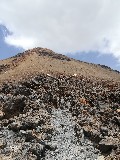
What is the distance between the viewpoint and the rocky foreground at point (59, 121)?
667 inches

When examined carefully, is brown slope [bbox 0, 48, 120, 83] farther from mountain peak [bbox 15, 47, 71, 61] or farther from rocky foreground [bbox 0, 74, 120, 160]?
rocky foreground [bbox 0, 74, 120, 160]

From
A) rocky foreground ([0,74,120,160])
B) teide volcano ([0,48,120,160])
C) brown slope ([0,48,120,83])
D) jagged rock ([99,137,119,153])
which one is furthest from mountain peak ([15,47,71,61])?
jagged rock ([99,137,119,153])

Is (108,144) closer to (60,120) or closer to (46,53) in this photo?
(60,120)

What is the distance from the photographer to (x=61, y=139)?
17672 mm

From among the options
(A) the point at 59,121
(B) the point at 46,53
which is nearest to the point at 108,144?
(A) the point at 59,121

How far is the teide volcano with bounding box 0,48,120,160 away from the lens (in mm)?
16953

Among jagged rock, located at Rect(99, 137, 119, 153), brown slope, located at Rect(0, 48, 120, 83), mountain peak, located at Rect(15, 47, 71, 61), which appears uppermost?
mountain peak, located at Rect(15, 47, 71, 61)

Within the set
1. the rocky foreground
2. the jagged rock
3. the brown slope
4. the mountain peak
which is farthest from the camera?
the mountain peak

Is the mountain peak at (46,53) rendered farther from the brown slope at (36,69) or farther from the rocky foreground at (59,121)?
the rocky foreground at (59,121)

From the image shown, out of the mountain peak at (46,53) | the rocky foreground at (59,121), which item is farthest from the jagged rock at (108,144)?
the mountain peak at (46,53)

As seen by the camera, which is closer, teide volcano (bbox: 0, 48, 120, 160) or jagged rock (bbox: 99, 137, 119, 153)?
teide volcano (bbox: 0, 48, 120, 160)

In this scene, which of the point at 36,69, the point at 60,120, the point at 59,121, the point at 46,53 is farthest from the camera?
the point at 46,53

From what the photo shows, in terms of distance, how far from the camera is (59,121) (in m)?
19.1

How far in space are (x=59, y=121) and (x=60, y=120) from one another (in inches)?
6.1
